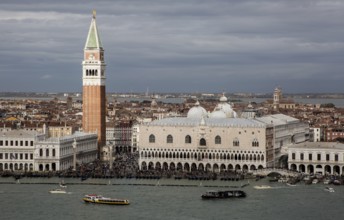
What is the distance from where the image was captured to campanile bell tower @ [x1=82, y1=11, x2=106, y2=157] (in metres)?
48.8

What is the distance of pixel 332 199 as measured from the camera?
113 feet

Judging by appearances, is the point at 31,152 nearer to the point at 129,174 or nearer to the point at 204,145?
the point at 129,174

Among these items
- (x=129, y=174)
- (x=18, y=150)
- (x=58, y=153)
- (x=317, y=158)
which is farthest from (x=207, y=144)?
(x=18, y=150)

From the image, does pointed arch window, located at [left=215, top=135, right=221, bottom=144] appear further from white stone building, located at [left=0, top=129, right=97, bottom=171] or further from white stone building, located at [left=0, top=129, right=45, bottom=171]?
white stone building, located at [left=0, top=129, right=45, bottom=171]

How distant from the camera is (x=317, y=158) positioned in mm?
41875

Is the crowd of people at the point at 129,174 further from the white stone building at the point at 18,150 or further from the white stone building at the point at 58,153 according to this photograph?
the white stone building at the point at 18,150

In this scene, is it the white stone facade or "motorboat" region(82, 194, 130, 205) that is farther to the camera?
the white stone facade

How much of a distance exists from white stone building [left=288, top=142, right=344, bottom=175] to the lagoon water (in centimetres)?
334

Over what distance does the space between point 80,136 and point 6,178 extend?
615 cm

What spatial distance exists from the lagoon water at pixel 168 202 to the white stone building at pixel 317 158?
334 cm

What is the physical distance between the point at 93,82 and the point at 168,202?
16429 millimetres

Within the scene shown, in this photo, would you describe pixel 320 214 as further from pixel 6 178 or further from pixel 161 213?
pixel 6 178

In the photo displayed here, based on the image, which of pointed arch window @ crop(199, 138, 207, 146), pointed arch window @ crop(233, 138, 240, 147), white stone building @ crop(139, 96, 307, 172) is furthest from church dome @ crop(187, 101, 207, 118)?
pointed arch window @ crop(233, 138, 240, 147)

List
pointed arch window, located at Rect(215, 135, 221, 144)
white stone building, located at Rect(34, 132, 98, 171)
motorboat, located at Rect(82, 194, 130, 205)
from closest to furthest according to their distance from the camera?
1. motorboat, located at Rect(82, 194, 130, 205)
2. white stone building, located at Rect(34, 132, 98, 171)
3. pointed arch window, located at Rect(215, 135, 221, 144)
